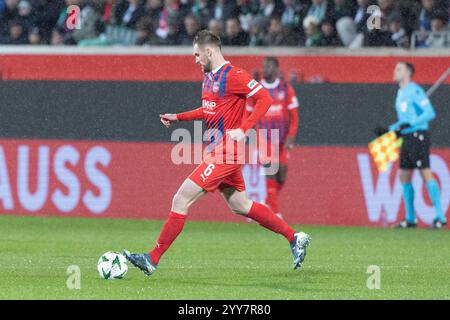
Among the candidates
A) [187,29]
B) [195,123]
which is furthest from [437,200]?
[187,29]

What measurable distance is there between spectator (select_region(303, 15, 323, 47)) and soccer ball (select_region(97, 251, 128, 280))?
29.3 ft

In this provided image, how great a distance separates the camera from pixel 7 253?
12.8 metres

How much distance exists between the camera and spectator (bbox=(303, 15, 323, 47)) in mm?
18688

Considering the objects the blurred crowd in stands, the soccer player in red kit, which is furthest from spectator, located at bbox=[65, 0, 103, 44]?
the soccer player in red kit

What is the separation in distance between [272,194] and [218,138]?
6.52 m

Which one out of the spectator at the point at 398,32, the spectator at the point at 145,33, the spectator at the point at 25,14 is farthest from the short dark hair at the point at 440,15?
the spectator at the point at 25,14

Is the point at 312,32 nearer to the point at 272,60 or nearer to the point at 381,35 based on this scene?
the point at 381,35

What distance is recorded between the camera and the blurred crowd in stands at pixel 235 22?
60.5 ft

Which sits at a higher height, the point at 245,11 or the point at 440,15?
the point at 245,11

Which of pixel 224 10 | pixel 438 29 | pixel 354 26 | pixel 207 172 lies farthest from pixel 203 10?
pixel 207 172

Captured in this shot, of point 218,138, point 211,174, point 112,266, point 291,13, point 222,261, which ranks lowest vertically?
point 112,266

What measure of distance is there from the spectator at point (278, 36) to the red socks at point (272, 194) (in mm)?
2692

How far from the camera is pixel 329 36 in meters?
18.7

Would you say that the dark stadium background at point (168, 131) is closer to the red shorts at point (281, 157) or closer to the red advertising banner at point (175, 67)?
the red advertising banner at point (175, 67)
